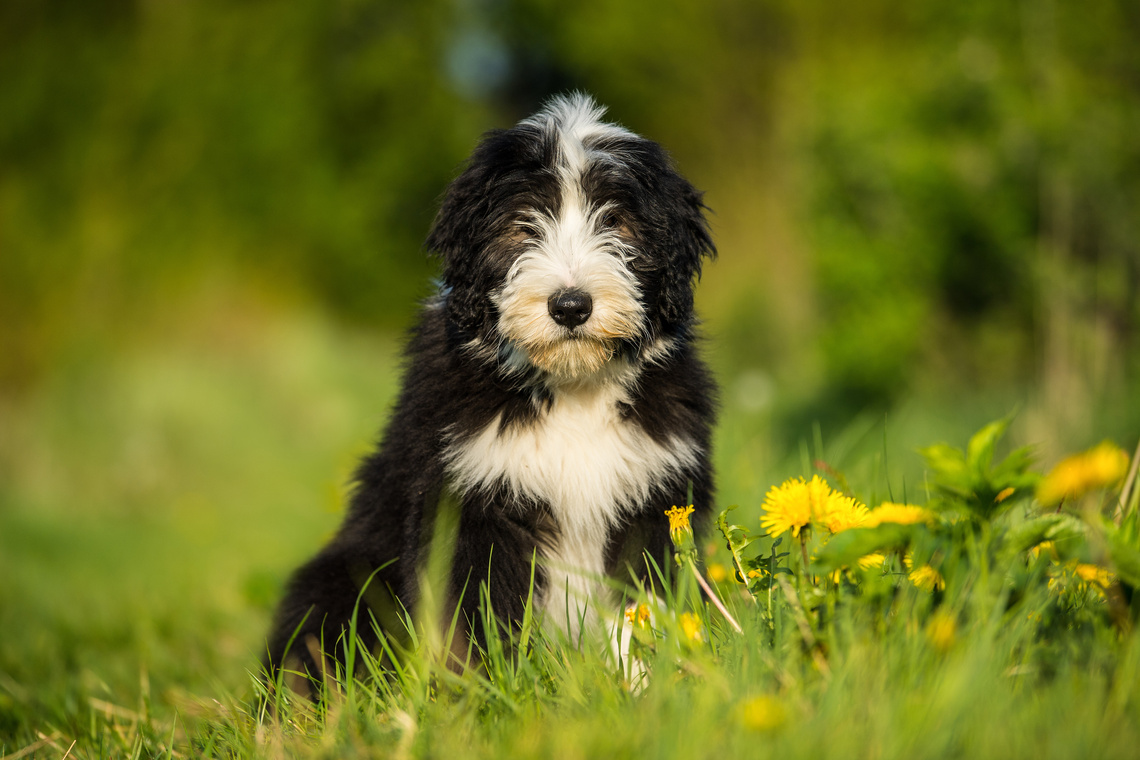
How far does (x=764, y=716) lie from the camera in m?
1.83

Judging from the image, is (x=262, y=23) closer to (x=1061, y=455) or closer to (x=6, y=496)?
(x=6, y=496)

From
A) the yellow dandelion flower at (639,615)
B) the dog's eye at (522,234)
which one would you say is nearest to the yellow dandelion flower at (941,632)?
the yellow dandelion flower at (639,615)

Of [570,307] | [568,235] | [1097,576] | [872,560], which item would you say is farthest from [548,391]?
[1097,576]

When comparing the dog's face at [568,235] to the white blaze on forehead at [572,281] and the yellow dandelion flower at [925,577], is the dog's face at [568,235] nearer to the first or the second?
the white blaze on forehead at [572,281]

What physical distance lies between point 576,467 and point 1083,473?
1590 millimetres

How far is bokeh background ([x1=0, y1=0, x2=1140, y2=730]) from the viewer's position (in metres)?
7.04

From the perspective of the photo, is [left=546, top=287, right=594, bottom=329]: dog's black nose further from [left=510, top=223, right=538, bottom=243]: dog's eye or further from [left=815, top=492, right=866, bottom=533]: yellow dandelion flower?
[left=815, top=492, right=866, bottom=533]: yellow dandelion flower

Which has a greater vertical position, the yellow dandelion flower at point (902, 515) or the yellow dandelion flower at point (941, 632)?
the yellow dandelion flower at point (902, 515)

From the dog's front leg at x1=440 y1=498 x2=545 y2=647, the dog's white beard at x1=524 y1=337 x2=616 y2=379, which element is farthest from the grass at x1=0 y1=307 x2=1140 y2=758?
the dog's white beard at x1=524 y1=337 x2=616 y2=379

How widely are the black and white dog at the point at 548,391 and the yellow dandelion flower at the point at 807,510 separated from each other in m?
0.79

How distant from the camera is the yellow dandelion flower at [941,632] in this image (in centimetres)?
200

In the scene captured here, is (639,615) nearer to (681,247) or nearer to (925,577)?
(925,577)

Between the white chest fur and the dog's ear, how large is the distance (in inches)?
13.7

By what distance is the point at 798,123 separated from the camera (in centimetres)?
1092
